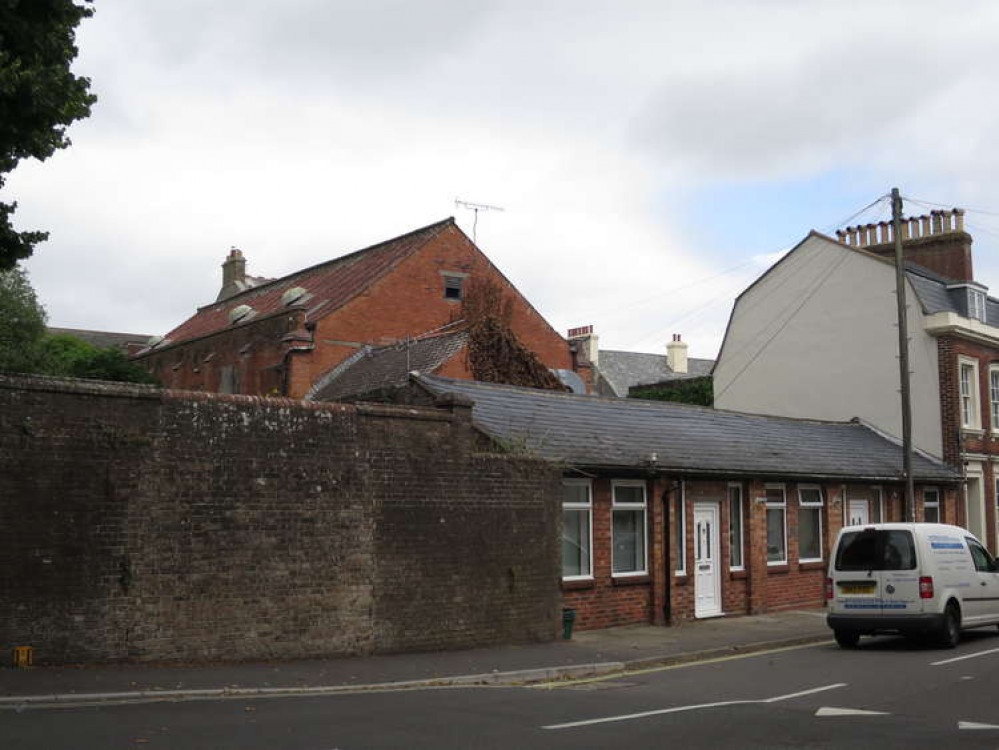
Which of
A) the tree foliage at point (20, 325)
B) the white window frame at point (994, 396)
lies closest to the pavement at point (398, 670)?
the white window frame at point (994, 396)

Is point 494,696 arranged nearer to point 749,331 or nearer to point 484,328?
point 484,328

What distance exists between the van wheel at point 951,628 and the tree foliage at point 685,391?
21691mm

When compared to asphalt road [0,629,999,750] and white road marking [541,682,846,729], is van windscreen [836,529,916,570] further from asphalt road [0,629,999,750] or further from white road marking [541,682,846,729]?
white road marking [541,682,846,729]

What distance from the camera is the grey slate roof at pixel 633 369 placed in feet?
201

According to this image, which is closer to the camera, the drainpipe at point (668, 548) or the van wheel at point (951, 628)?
the van wheel at point (951, 628)

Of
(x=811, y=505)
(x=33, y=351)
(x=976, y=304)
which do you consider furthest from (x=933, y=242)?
(x=33, y=351)

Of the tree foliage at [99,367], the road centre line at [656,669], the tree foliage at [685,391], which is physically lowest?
the road centre line at [656,669]

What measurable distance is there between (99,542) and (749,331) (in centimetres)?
2710

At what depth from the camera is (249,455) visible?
1439 cm

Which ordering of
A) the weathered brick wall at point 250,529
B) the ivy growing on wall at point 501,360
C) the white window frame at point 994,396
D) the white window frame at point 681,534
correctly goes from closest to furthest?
the weathered brick wall at point 250,529 → the white window frame at point 681,534 → the ivy growing on wall at point 501,360 → the white window frame at point 994,396

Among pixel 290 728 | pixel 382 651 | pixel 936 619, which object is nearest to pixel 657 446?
pixel 936 619

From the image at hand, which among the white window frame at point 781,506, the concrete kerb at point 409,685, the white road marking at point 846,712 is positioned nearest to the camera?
the white road marking at point 846,712

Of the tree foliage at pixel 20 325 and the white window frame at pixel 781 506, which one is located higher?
the tree foliage at pixel 20 325

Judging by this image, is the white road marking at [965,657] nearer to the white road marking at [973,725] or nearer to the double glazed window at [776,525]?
the white road marking at [973,725]
